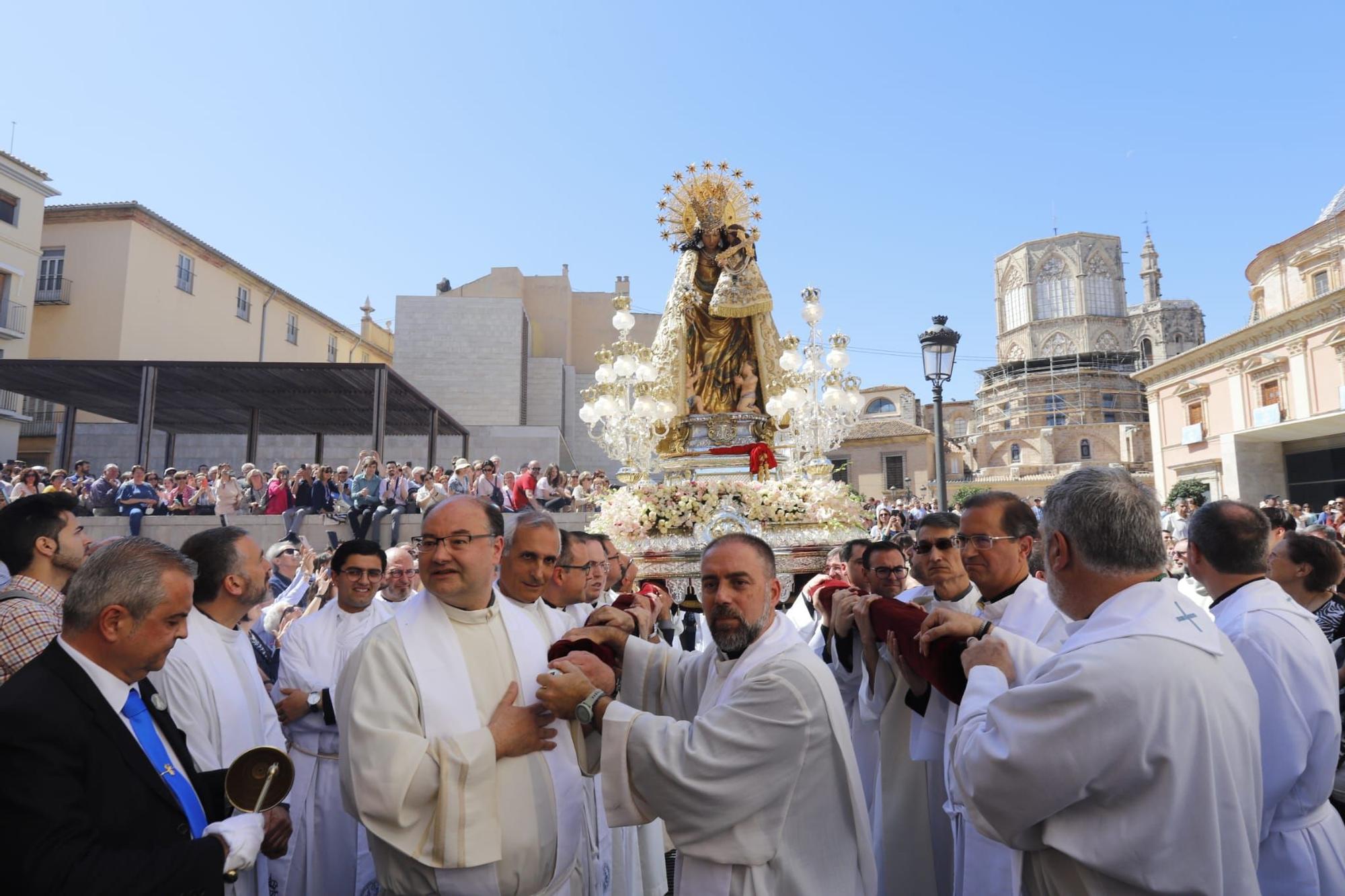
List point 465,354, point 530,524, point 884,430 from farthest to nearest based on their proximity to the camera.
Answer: point 884,430, point 465,354, point 530,524

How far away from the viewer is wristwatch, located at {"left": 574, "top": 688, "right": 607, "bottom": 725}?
103 inches

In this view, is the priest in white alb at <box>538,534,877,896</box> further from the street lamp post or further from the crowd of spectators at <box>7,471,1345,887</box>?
the street lamp post

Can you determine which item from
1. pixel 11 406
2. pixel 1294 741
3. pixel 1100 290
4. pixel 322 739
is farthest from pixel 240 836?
pixel 1100 290

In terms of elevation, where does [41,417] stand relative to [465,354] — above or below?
below

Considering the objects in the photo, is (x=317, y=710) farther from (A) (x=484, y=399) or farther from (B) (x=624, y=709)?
(A) (x=484, y=399)

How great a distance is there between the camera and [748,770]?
245 centimetres

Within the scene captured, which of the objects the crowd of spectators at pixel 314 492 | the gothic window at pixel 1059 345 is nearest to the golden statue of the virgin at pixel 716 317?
the crowd of spectators at pixel 314 492

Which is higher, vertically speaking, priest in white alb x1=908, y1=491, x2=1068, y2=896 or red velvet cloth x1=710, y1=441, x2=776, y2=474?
red velvet cloth x1=710, y1=441, x2=776, y2=474

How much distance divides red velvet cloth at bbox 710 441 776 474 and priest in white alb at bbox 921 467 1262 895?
10.3 metres

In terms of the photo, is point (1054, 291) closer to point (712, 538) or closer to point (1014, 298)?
point (1014, 298)

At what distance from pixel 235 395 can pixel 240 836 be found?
20873 mm

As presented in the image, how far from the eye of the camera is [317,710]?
13.9 feet

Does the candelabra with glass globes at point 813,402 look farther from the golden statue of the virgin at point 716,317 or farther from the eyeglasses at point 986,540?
the eyeglasses at point 986,540

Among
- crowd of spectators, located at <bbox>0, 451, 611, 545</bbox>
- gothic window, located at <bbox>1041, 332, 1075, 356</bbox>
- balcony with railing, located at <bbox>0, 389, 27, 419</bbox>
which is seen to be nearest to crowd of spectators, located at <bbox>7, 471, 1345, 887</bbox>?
crowd of spectators, located at <bbox>0, 451, 611, 545</bbox>
